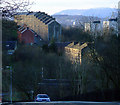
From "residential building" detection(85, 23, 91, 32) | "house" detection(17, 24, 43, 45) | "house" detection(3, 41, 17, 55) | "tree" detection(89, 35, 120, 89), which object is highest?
"residential building" detection(85, 23, 91, 32)

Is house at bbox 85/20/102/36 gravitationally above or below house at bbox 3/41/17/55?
above

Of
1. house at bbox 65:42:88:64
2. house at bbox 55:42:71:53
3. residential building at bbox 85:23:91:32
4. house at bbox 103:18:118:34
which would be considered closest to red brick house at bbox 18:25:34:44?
house at bbox 55:42:71:53

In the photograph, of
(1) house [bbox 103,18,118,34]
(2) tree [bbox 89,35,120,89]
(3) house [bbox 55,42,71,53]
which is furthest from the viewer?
(3) house [bbox 55,42,71,53]

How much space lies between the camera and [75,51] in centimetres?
551

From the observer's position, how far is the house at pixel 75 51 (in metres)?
5.35

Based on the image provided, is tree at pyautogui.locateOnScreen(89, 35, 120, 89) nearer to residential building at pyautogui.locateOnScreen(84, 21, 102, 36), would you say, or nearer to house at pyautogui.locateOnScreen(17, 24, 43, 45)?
residential building at pyautogui.locateOnScreen(84, 21, 102, 36)

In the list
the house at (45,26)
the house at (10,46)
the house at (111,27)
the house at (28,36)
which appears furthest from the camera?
the house at (111,27)

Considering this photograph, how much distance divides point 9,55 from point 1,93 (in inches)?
30.2

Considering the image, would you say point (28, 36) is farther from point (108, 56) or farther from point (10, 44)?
point (108, 56)

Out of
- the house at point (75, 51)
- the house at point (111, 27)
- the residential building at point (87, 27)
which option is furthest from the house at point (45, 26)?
the house at point (111, 27)

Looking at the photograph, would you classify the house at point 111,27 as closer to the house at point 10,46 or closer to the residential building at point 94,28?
the residential building at point 94,28

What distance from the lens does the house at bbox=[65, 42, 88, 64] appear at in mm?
5350

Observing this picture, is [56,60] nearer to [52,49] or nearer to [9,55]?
[52,49]

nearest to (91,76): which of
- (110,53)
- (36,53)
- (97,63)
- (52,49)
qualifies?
(97,63)
